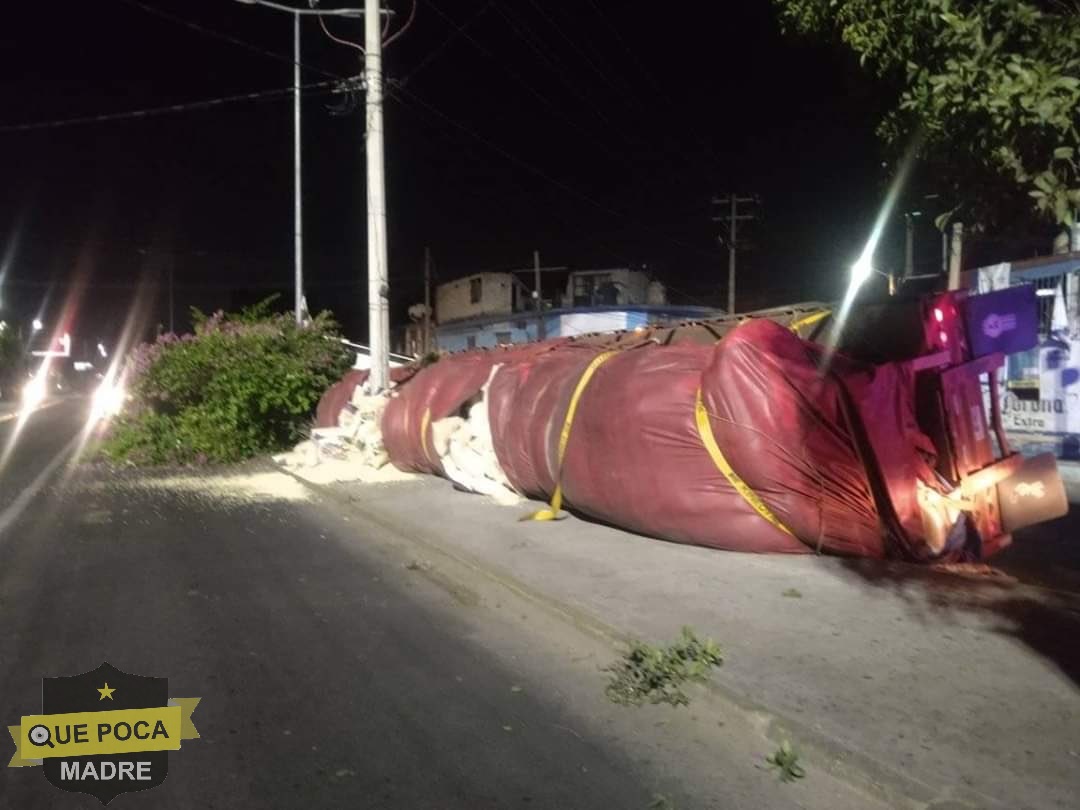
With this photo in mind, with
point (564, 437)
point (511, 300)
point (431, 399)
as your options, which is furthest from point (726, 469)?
point (511, 300)

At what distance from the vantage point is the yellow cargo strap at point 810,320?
777cm

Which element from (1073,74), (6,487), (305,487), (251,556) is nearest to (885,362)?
(1073,74)

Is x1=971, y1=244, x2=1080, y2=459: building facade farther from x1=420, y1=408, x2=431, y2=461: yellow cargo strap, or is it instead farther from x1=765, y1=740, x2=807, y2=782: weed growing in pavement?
x1=765, y1=740, x2=807, y2=782: weed growing in pavement

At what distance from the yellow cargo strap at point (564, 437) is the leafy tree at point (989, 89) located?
11.8ft

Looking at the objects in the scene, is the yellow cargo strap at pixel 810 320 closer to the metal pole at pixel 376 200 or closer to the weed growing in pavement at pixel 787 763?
the weed growing in pavement at pixel 787 763

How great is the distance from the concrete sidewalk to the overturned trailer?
1.05ft

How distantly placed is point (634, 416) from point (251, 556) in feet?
12.0

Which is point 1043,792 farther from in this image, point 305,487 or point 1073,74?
point 305,487

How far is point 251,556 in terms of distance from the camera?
7984 mm

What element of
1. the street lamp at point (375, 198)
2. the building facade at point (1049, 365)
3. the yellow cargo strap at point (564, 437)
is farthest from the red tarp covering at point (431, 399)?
the building facade at point (1049, 365)

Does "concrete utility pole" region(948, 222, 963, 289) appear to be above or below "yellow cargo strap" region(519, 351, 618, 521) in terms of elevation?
above

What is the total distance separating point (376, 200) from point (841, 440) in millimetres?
10032

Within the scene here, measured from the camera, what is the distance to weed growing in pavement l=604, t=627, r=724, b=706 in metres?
4.50

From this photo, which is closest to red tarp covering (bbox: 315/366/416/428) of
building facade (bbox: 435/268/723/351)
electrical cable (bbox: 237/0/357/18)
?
electrical cable (bbox: 237/0/357/18)
